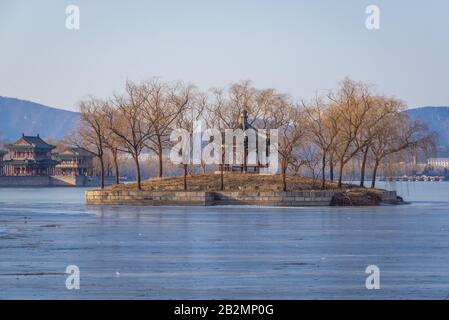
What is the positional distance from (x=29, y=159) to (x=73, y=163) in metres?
8.20

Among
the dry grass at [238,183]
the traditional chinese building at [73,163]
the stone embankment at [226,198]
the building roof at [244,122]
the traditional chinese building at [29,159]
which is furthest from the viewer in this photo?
the traditional chinese building at [73,163]

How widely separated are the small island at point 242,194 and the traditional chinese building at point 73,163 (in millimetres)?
95094

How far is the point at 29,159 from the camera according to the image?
153 m

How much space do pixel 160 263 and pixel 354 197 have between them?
3661 centimetres

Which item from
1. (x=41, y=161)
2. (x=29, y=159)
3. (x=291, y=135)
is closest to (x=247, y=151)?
(x=291, y=135)

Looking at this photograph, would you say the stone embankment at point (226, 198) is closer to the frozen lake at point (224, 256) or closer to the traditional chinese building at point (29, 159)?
the frozen lake at point (224, 256)

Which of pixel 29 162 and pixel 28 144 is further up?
pixel 28 144

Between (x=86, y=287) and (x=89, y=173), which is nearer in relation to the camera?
(x=86, y=287)

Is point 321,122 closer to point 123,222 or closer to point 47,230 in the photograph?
point 123,222

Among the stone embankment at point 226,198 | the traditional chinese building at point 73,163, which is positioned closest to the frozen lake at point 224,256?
the stone embankment at point 226,198

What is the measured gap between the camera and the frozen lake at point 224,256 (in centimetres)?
1944

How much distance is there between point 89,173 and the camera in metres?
158

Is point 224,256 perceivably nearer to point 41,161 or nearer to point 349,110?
point 349,110
